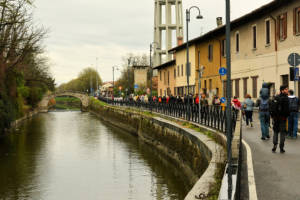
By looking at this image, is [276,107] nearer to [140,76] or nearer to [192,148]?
[192,148]

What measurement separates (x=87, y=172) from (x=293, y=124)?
9.62 metres

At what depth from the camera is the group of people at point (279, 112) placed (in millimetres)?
10578

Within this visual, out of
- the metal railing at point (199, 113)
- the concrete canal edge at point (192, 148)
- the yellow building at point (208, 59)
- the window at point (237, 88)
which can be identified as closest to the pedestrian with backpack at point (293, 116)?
the metal railing at point (199, 113)

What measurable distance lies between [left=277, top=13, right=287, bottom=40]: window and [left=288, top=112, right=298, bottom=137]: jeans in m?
11.2

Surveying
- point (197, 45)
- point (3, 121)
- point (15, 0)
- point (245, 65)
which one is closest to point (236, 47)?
point (245, 65)

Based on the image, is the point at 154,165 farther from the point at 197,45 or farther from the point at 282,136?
the point at 197,45

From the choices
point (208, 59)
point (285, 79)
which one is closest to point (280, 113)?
point (285, 79)

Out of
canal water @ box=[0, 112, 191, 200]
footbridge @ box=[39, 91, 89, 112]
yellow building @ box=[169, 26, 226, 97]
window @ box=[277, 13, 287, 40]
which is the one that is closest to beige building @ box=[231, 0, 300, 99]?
window @ box=[277, 13, 287, 40]

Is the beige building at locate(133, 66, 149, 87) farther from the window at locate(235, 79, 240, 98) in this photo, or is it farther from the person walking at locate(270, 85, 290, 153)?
the person walking at locate(270, 85, 290, 153)

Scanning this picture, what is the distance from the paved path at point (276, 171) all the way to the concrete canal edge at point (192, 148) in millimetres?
748

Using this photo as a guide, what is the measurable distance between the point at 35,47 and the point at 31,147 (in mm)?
7062

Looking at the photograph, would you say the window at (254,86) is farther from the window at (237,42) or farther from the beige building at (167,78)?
the beige building at (167,78)

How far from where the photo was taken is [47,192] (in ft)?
50.3

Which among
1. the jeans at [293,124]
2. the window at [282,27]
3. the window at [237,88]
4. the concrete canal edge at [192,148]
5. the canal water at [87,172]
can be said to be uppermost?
the window at [282,27]
